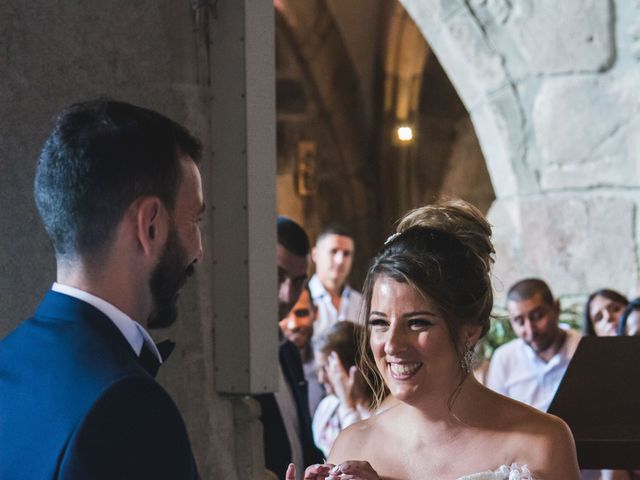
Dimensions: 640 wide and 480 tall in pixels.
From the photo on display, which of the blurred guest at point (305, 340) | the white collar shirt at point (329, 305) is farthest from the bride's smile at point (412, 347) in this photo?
Answer: the white collar shirt at point (329, 305)

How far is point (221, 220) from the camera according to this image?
3246 mm

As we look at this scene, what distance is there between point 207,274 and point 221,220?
0.16 meters

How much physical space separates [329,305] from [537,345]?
1.84m

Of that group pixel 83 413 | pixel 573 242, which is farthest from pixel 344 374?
pixel 83 413

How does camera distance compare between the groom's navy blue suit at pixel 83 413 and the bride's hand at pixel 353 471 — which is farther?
the bride's hand at pixel 353 471

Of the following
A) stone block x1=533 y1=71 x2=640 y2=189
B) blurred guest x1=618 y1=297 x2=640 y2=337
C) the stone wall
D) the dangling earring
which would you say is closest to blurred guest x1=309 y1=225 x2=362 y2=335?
the stone wall

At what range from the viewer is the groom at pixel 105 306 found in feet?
4.96

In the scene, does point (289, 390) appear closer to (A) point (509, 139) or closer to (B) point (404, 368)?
(B) point (404, 368)

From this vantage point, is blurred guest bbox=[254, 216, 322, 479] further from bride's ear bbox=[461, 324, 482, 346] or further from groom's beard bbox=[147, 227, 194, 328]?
groom's beard bbox=[147, 227, 194, 328]

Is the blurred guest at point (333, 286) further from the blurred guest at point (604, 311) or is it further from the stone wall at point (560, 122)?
the blurred guest at point (604, 311)

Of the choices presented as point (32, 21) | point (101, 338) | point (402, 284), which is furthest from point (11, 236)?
point (101, 338)

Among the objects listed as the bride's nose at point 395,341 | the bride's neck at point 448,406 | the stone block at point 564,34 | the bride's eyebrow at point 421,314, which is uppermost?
the stone block at point 564,34

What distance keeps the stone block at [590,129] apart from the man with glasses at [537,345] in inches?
47.0

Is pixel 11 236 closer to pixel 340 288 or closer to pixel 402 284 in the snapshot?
pixel 402 284
